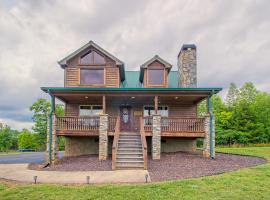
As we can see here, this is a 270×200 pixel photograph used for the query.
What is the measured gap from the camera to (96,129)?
1328 cm

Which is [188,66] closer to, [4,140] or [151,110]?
[151,110]

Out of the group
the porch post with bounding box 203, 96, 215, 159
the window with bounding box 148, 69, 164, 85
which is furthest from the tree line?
the porch post with bounding box 203, 96, 215, 159

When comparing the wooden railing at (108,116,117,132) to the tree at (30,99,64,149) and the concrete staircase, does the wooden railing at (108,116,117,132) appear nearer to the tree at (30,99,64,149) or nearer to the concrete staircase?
the concrete staircase

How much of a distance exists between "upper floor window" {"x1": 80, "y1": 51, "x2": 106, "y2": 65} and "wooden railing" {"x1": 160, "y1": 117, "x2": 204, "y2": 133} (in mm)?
6704

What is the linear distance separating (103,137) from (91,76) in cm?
521

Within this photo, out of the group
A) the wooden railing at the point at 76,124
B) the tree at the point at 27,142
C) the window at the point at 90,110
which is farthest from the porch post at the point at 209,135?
the tree at the point at 27,142

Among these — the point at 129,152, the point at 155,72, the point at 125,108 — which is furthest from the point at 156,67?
the point at 129,152

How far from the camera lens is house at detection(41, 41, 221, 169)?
12812mm

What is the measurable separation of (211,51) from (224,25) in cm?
525

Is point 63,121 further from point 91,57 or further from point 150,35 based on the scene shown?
point 150,35

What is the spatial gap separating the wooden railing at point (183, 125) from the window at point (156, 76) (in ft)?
11.9

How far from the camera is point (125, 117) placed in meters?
16.1

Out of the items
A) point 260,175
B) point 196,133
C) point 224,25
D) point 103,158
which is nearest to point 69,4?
point 103,158

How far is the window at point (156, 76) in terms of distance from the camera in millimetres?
15883
